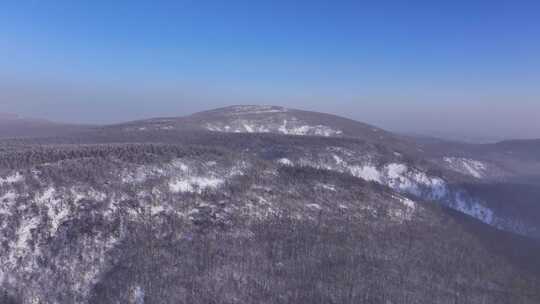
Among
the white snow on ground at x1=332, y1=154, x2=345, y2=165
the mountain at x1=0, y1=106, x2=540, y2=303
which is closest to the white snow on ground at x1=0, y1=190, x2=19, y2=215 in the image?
the mountain at x1=0, y1=106, x2=540, y2=303

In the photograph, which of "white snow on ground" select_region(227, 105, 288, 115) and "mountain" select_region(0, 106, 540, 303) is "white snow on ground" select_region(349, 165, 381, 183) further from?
"white snow on ground" select_region(227, 105, 288, 115)

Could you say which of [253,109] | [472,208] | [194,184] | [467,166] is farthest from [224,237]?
[253,109]

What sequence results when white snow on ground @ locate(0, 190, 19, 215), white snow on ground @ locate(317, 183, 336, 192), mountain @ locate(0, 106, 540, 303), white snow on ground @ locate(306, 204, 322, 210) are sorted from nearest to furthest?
mountain @ locate(0, 106, 540, 303)
white snow on ground @ locate(0, 190, 19, 215)
white snow on ground @ locate(306, 204, 322, 210)
white snow on ground @ locate(317, 183, 336, 192)

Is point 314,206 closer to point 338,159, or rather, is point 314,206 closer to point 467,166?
point 338,159

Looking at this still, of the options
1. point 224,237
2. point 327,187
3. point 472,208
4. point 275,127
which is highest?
point 275,127

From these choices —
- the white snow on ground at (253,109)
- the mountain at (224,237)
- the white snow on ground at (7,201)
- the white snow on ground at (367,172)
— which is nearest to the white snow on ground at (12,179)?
the mountain at (224,237)
